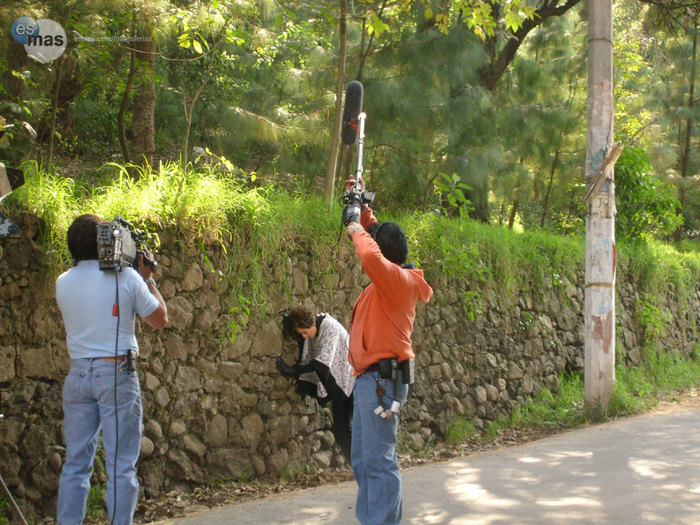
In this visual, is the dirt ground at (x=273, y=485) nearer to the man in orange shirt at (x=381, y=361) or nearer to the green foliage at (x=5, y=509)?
the green foliage at (x=5, y=509)

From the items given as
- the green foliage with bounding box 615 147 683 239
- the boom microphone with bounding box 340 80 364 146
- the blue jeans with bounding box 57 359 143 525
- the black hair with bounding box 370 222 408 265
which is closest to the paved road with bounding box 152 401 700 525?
the blue jeans with bounding box 57 359 143 525

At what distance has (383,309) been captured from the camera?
443cm

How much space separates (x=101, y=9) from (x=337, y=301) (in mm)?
4037

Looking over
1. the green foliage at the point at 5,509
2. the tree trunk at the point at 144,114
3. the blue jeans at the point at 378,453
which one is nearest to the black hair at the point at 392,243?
the blue jeans at the point at 378,453

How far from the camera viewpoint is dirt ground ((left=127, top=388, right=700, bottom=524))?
551 cm

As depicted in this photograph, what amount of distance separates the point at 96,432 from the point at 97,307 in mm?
723

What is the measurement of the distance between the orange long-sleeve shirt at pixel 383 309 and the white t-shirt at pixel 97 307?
4.22 feet

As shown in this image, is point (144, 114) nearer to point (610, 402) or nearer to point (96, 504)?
point (96, 504)

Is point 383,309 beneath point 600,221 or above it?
beneath

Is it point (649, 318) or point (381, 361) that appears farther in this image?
point (649, 318)

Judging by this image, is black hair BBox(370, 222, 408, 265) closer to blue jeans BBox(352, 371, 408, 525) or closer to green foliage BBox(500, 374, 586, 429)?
blue jeans BBox(352, 371, 408, 525)

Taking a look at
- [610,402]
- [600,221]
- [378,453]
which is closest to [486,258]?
[600,221]

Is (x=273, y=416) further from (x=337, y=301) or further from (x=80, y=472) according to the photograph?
(x=80, y=472)

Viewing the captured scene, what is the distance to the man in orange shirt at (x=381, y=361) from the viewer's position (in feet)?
13.8
